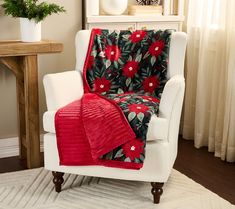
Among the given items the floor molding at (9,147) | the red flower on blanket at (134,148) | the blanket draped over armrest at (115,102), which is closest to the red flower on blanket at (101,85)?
the blanket draped over armrest at (115,102)

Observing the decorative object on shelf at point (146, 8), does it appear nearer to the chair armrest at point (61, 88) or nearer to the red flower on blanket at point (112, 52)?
the red flower on blanket at point (112, 52)

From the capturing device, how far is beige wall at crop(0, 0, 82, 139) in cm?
296

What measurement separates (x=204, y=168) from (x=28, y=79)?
1318 millimetres

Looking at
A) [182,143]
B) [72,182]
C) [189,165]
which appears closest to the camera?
[72,182]

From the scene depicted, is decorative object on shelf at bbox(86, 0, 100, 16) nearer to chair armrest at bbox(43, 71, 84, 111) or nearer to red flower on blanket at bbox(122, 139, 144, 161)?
chair armrest at bbox(43, 71, 84, 111)

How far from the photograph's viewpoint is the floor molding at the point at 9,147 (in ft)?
9.89

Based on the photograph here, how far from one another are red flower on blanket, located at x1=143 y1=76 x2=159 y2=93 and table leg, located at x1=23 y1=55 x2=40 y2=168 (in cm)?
70

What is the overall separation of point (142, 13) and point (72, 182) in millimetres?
1406

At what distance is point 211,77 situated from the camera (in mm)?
3133

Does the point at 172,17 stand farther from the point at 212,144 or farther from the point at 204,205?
the point at 204,205

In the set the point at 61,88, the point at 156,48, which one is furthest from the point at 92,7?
the point at 61,88

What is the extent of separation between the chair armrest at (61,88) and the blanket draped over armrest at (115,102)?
59 mm

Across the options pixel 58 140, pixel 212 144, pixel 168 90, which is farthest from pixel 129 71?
pixel 212 144

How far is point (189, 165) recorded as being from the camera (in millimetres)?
2875
